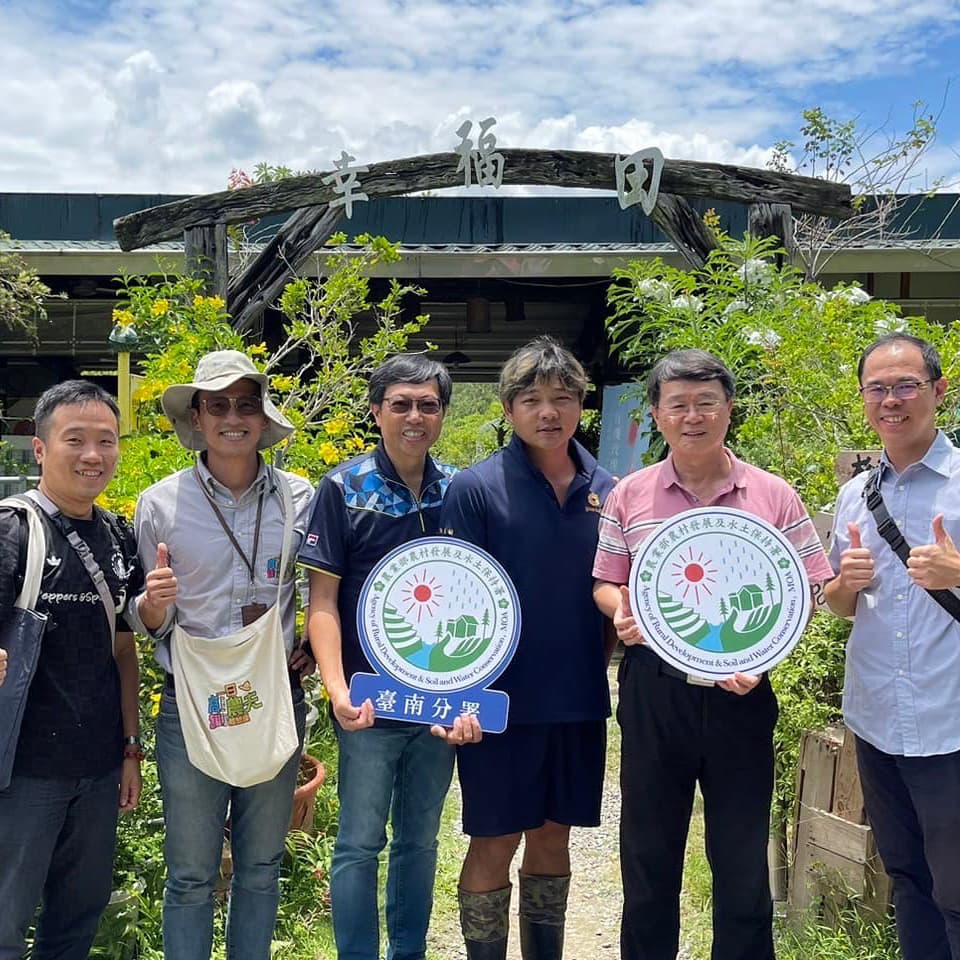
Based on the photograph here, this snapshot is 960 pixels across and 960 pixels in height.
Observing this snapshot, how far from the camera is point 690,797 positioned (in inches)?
96.3

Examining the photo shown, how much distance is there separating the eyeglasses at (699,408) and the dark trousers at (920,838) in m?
0.94

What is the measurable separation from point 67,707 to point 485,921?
1.27 meters

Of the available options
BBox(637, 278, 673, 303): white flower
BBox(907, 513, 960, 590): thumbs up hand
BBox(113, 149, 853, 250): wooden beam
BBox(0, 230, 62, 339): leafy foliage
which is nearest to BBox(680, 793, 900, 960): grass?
BBox(907, 513, 960, 590): thumbs up hand

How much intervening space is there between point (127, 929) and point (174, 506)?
152 cm

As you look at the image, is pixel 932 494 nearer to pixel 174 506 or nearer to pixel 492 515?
pixel 492 515

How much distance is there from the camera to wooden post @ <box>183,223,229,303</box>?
4895 mm

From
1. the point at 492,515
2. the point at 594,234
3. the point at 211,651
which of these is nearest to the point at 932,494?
the point at 492,515

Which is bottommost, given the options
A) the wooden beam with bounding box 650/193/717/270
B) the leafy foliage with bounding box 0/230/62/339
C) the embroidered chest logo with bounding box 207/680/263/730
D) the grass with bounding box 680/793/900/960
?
the grass with bounding box 680/793/900/960

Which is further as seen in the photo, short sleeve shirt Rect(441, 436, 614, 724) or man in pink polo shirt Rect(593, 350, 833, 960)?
short sleeve shirt Rect(441, 436, 614, 724)

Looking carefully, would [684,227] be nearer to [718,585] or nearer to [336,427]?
[336,427]

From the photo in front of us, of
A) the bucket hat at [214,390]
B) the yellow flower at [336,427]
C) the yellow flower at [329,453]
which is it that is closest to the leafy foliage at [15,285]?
→ the yellow flower at [336,427]

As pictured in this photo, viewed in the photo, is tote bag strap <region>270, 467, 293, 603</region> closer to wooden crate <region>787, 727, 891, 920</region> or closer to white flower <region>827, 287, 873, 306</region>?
wooden crate <region>787, 727, 891, 920</region>

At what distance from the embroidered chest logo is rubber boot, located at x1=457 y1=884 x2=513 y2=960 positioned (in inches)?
32.4

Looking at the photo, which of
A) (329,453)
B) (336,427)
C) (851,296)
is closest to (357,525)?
(329,453)
